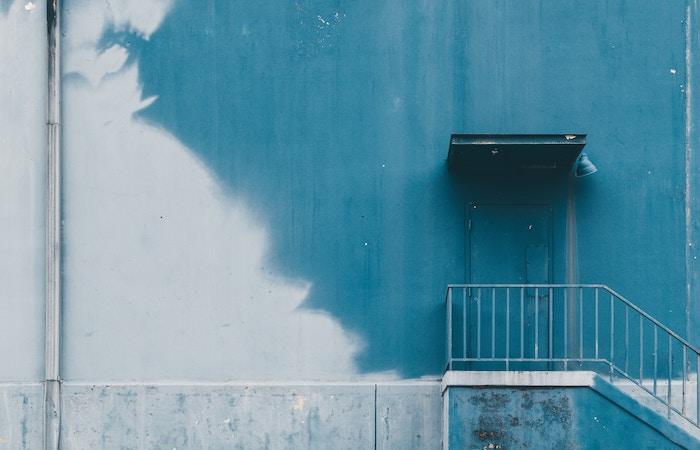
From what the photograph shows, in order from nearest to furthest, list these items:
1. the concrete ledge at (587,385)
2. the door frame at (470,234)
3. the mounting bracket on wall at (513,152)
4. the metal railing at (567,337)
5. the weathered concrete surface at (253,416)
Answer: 1. the concrete ledge at (587,385)
2. the mounting bracket on wall at (513,152)
3. the metal railing at (567,337)
4. the weathered concrete surface at (253,416)
5. the door frame at (470,234)

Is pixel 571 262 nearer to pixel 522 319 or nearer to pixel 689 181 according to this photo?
pixel 522 319

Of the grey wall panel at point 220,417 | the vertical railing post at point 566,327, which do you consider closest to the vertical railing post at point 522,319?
the vertical railing post at point 566,327

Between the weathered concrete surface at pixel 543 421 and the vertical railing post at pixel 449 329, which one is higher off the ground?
the vertical railing post at pixel 449 329

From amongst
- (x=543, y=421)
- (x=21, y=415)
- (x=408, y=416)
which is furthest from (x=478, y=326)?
(x=21, y=415)

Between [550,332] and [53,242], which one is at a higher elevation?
[53,242]

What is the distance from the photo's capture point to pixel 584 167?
11609 millimetres

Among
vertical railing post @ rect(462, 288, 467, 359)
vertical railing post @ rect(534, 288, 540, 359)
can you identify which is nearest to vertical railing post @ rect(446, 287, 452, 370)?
vertical railing post @ rect(462, 288, 467, 359)

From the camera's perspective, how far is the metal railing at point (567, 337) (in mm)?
11547

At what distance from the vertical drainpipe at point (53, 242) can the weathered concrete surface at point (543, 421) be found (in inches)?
183

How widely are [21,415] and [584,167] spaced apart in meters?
7.01

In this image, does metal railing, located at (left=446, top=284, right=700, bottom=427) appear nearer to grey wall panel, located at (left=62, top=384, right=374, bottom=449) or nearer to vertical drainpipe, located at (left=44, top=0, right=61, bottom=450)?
grey wall panel, located at (left=62, top=384, right=374, bottom=449)

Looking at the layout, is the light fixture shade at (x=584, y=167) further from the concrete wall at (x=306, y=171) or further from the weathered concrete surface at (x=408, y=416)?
the weathered concrete surface at (x=408, y=416)

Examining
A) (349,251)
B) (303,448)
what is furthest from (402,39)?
(303,448)

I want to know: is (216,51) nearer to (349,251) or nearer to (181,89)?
(181,89)
